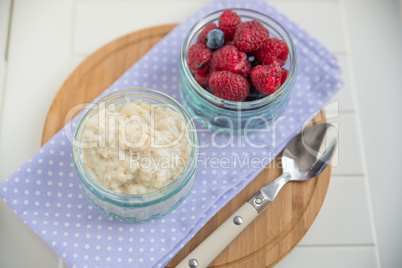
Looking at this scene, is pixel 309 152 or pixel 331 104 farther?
pixel 331 104

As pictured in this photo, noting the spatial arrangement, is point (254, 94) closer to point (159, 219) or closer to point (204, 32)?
point (204, 32)

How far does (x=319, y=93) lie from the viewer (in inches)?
57.1

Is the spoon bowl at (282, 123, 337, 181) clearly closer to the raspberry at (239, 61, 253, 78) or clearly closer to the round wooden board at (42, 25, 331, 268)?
the round wooden board at (42, 25, 331, 268)

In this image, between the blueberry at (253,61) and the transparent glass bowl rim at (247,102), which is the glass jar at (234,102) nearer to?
the transparent glass bowl rim at (247,102)

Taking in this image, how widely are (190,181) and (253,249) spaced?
11.5 inches

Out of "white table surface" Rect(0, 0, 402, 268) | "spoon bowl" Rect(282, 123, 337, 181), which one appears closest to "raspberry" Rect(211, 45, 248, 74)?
"spoon bowl" Rect(282, 123, 337, 181)

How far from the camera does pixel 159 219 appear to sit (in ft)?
4.19

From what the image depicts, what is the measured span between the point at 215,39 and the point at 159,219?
0.58m

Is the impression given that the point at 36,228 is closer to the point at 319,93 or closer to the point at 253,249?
the point at 253,249

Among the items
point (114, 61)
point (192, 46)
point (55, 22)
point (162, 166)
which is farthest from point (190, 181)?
point (55, 22)

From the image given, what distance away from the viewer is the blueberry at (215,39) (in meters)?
1.24

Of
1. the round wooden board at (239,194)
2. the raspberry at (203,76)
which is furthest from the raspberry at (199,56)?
the round wooden board at (239,194)

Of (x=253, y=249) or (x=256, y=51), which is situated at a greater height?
(x=256, y=51)

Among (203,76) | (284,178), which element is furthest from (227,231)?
(203,76)
